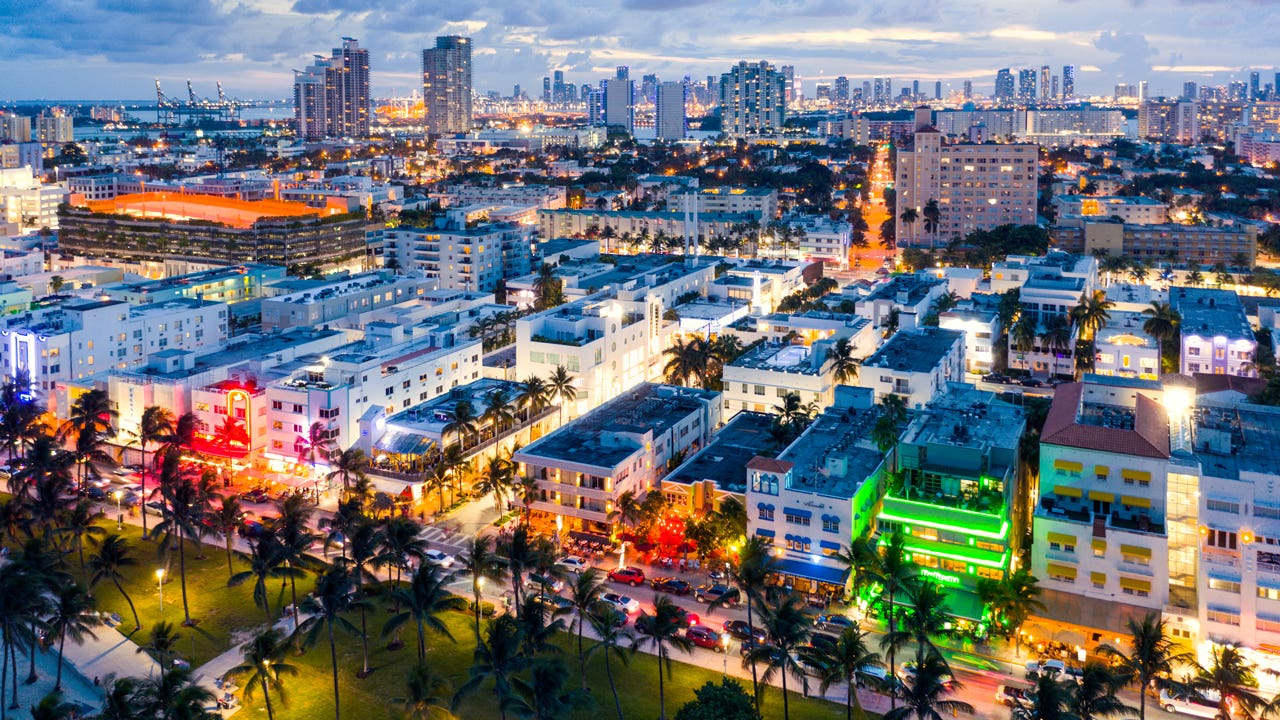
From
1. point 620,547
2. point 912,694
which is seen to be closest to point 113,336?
point 620,547

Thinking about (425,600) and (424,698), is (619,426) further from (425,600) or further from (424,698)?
(424,698)

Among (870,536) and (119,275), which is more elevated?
(119,275)

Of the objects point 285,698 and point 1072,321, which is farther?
point 1072,321

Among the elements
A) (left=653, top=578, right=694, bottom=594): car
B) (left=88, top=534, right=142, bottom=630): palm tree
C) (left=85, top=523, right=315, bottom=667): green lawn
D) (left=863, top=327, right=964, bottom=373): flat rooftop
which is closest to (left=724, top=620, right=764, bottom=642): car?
(left=653, top=578, right=694, bottom=594): car

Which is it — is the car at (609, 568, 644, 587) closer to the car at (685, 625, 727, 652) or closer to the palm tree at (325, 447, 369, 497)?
the car at (685, 625, 727, 652)

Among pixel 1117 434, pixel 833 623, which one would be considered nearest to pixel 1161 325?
pixel 1117 434

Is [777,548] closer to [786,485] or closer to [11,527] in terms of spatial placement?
[786,485]

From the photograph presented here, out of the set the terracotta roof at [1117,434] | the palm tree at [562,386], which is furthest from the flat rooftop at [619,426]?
the terracotta roof at [1117,434]

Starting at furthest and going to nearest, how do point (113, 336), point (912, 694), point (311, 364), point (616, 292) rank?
point (616, 292) → point (113, 336) → point (311, 364) → point (912, 694)
